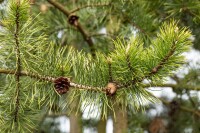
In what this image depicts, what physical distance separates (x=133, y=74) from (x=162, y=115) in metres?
1.34

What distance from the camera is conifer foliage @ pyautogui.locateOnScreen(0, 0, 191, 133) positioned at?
710 millimetres

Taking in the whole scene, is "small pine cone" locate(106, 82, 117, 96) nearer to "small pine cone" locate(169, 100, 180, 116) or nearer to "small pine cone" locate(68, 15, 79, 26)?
"small pine cone" locate(68, 15, 79, 26)

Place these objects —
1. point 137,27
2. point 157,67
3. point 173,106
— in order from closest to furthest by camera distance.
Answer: point 157,67, point 137,27, point 173,106

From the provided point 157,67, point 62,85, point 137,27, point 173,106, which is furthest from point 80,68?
point 173,106

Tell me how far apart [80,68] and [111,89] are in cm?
9

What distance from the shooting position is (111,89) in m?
0.77

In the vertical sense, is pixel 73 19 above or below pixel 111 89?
above

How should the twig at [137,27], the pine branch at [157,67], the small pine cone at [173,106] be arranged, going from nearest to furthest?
the pine branch at [157,67] < the twig at [137,27] < the small pine cone at [173,106]

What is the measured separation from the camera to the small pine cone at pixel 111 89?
2.52 feet

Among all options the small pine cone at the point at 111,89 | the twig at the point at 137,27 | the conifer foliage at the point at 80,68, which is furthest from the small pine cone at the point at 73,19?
the small pine cone at the point at 111,89

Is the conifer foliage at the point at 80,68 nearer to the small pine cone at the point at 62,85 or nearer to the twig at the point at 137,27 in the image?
the small pine cone at the point at 62,85

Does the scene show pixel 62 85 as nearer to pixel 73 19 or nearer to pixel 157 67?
pixel 157 67

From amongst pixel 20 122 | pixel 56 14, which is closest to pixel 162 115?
pixel 56 14

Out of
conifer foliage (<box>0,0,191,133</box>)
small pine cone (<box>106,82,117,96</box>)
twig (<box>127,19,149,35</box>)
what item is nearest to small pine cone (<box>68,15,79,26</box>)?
twig (<box>127,19,149,35</box>)
